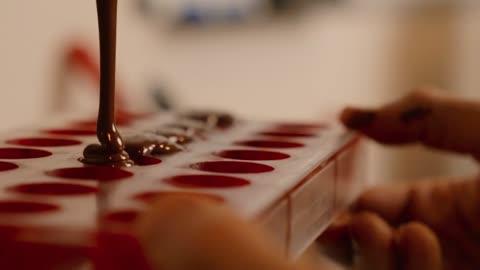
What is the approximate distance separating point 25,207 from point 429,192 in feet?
1.30

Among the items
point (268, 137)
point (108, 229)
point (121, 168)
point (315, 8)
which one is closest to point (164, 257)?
point (108, 229)

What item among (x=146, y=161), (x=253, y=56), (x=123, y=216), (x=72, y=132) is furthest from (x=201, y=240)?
(x=253, y=56)

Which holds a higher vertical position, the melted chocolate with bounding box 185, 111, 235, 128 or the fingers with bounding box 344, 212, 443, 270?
the melted chocolate with bounding box 185, 111, 235, 128

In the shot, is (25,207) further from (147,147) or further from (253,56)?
(253,56)

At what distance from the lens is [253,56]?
4.64 feet

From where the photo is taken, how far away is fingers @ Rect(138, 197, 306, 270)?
0.83ft

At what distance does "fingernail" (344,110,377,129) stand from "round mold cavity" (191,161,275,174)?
190 mm

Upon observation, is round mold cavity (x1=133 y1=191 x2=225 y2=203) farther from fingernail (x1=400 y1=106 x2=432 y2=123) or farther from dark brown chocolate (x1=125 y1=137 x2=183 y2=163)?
fingernail (x1=400 y1=106 x2=432 y2=123)

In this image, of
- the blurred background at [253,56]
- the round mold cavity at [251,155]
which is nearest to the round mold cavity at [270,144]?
the round mold cavity at [251,155]

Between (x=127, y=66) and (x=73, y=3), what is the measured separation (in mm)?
152

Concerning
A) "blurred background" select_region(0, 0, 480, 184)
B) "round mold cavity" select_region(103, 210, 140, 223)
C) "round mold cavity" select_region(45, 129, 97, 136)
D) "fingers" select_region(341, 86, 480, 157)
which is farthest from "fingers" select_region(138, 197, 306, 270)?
"blurred background" select_region(0, 0, 480, 184)

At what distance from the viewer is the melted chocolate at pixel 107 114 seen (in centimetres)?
38

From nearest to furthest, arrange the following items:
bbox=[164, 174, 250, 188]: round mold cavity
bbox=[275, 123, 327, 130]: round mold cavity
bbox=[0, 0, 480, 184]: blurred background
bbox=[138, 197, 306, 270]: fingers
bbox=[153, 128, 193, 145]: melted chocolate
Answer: bbox=[138, 197, 306, 270]: fingers < bbox=[164, 174, 250, 188]: round mold cavity < bbox=[153, 128, 193, 145]: melted chocolate < bbox=[275, 123, 327, 130]: round mold cavity < bbox=[0, 0, 480, 184]: blurred background

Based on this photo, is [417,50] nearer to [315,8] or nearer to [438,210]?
[315,8]
